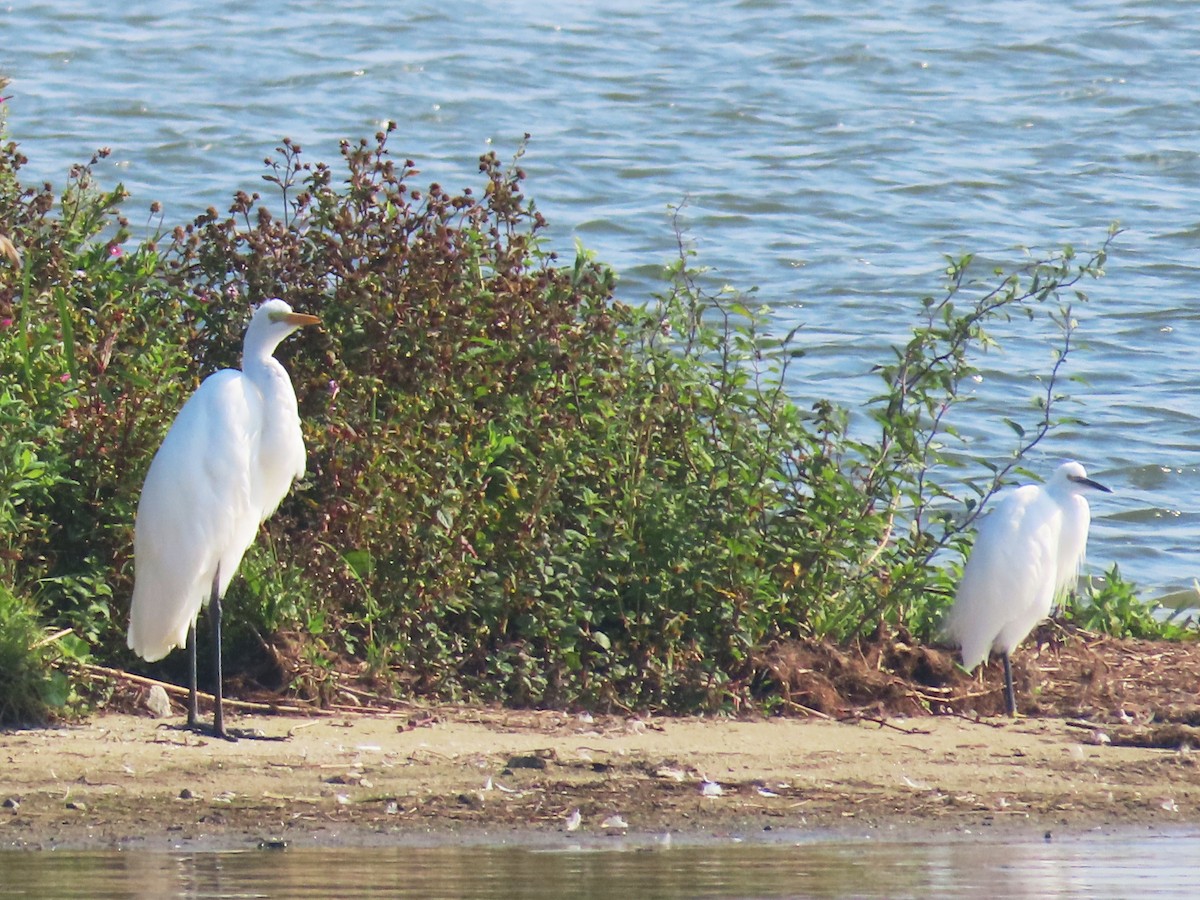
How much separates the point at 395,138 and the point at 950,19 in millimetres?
→ 7335

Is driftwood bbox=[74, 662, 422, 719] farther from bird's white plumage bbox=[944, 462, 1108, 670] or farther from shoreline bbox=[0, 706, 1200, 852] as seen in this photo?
bird's white plumage bbox=[944, 462, 1108, 670]

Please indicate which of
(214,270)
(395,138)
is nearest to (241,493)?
(214,270)

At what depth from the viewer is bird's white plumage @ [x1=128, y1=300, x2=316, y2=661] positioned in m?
5.82

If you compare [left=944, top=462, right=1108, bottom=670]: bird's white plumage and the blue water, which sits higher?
the blue water

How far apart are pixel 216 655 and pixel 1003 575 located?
8.99 ft

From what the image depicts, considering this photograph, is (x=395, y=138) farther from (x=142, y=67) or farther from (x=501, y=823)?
(x=501, y=823)

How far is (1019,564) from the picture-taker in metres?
6.97

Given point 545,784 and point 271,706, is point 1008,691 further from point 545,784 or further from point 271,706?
point 271,706

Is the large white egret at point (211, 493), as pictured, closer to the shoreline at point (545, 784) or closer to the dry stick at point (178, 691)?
the dry stick at point (178, 691)

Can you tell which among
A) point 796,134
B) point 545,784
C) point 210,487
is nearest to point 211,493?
point 210,487

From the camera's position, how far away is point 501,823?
Answer: 4969mm

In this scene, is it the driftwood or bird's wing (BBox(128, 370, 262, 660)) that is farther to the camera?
the driftwood

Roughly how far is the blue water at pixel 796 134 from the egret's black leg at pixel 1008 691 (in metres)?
3.00

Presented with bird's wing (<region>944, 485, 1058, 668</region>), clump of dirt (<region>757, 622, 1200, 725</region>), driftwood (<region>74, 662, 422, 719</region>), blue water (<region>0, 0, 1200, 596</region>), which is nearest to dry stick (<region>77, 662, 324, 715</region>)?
driftwood (<region>74, 662, 422, 719</region>)
